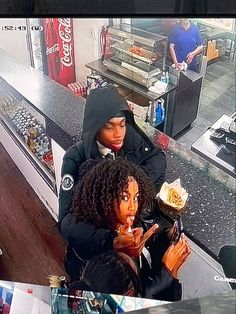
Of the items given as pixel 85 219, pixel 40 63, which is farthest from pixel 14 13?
pixel 85 219

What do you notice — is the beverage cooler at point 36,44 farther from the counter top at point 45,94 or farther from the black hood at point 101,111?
the black hood at point 101,111

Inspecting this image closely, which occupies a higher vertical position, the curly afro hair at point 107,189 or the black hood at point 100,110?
the black hood at point 100,110

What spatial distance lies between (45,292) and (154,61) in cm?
76

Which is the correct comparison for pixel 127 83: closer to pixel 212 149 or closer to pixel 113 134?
pixel 113 134

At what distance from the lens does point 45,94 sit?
1.13 metres

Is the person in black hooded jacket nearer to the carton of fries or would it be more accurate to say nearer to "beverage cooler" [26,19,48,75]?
Result: the carton of fries

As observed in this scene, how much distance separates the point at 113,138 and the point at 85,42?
0.84 feet

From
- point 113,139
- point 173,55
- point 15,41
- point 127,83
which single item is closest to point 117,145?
point 113,139

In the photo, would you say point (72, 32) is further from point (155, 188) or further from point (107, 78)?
point (155, 188)

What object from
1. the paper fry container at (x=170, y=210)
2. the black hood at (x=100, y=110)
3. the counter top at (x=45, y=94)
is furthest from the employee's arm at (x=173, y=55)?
the paper fry container at (x=170, y=210)

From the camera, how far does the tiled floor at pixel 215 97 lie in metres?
1.00

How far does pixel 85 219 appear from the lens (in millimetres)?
1120

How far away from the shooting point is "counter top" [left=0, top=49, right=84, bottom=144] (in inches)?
43.5

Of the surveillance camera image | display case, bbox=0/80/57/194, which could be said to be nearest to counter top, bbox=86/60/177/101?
the surveillance camera image
